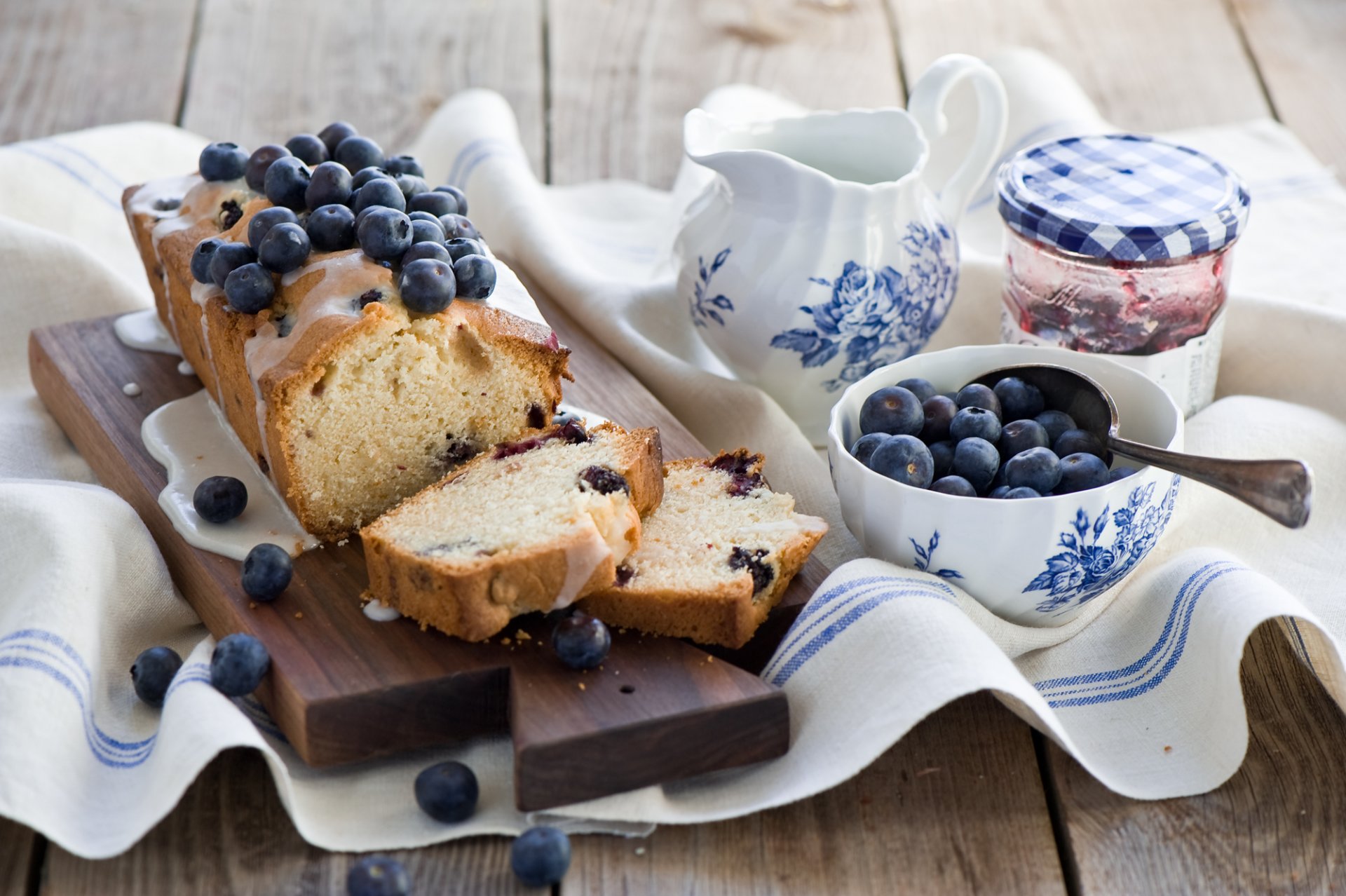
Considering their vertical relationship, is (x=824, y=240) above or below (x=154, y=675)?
above

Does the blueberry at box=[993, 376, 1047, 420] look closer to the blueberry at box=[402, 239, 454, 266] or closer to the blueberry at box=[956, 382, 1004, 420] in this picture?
the blueberry at box=[956, 382, 1004, 420]

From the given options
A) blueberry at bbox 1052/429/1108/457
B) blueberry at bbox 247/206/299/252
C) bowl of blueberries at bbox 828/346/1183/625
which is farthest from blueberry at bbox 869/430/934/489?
blueberry at bbox 247/206/299/252

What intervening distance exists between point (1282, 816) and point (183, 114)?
11.4ft

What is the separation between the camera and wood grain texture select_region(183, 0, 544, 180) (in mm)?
4156

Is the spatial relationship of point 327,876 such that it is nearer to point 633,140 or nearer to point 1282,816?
point 1282,816

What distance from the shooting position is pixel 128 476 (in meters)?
2.63

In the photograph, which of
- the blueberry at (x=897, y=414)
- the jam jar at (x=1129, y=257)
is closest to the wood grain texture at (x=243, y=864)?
the blueberry at (x=897, y=414)

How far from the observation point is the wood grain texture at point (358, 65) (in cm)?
416

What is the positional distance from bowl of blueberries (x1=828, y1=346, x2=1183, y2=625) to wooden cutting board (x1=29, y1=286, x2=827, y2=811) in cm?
20

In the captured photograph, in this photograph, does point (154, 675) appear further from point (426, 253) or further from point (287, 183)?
point (287, 183)

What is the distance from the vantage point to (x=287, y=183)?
264 cm

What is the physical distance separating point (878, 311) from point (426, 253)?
0.90 m

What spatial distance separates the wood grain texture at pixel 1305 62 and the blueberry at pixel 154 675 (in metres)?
3.31

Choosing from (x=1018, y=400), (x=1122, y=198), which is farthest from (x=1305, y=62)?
(x=1018, y=400)
